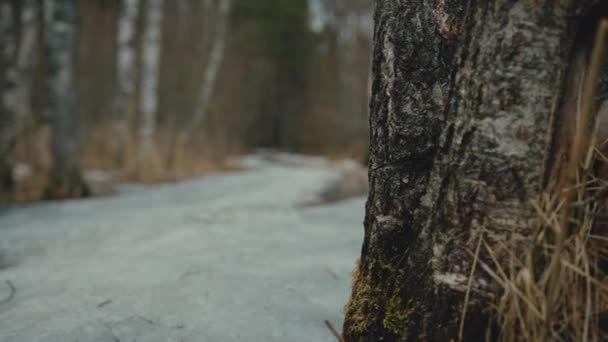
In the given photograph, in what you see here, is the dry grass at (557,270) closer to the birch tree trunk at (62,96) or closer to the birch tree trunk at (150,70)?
the birch tree trunk at (62,96)

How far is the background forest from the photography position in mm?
3771

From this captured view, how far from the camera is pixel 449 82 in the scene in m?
0.80

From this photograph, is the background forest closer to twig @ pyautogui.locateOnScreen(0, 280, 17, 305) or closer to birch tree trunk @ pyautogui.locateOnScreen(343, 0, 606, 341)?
twig @ pyautogui.locateOnScreen(0, 280, 17, 305)

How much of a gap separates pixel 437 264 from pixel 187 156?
6.65 m

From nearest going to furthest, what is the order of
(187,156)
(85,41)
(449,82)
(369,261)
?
(449,82) → (369,261) → (187,156) → (85,41)

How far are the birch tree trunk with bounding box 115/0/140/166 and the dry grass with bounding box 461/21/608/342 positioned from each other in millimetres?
6151

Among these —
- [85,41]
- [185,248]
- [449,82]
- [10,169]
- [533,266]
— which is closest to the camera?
[533,266]

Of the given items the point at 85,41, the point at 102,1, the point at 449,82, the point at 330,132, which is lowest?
the point at 330,132

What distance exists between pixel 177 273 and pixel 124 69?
5.46 meters

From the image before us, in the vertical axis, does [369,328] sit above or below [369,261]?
below

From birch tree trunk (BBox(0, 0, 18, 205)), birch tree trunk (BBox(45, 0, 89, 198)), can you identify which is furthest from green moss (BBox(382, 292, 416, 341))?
birch tree trunk (BBox(45, 0, 89, 198))

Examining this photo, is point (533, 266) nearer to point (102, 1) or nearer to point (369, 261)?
point (369, 261)

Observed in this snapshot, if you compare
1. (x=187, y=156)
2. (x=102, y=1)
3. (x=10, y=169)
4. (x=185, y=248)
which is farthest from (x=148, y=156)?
(x=102, y=1)

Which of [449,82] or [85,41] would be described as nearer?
[449,82]
